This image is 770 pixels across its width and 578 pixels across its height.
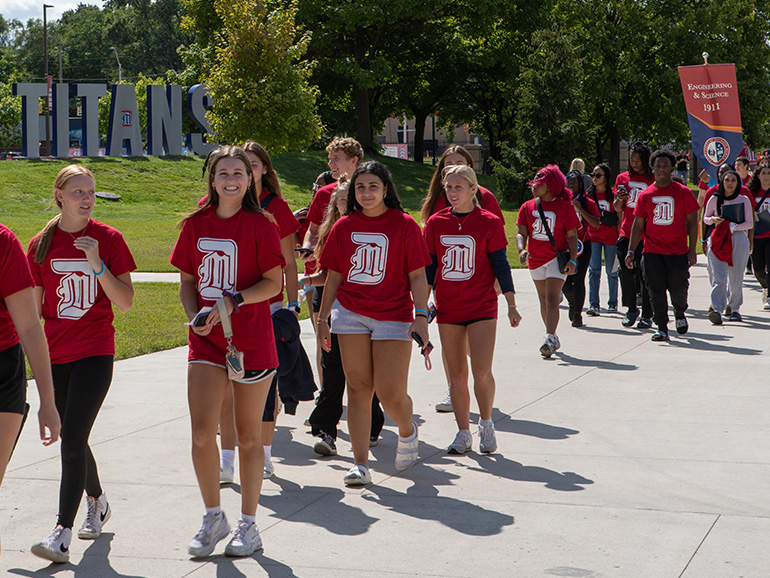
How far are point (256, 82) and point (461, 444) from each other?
64.1 feet

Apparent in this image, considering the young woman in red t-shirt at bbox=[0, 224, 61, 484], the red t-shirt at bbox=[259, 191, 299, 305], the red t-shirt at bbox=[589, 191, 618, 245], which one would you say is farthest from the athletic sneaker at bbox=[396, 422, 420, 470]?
the red t-shirt at bbox=[589, 191, 618, 245]

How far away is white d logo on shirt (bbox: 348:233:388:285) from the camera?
17.2 ft

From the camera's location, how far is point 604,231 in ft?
42.1

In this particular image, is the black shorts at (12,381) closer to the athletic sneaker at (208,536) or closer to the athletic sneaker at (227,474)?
the athletic sneaker at (208,536)

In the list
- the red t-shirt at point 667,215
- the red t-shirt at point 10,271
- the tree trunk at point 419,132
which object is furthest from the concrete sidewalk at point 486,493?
the tree trunk at point 419,132

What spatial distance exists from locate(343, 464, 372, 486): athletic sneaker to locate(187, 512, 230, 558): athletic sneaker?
111cm

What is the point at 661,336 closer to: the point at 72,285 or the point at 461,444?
the point at 461,444

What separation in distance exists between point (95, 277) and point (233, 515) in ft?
4.60

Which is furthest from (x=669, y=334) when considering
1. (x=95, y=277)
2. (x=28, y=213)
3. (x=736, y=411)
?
(x=28, y=213)

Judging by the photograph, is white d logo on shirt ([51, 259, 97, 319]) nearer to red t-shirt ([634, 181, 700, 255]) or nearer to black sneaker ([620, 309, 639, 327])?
red t-shirt ([634, 181, 700, 255])

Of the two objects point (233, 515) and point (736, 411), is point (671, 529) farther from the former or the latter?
point (736, 411)

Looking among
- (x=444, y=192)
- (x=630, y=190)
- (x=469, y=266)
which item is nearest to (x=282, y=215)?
(x=469, y=266)

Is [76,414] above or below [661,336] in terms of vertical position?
above

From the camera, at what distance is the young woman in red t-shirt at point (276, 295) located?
534 cm
